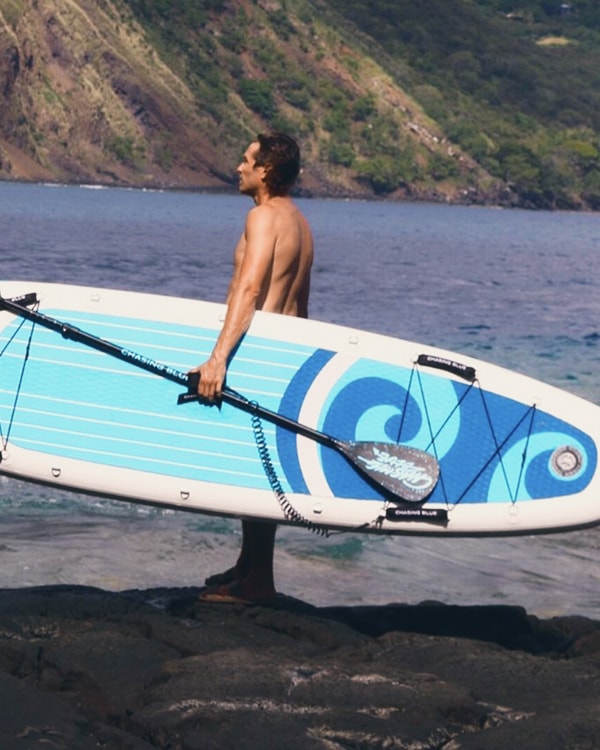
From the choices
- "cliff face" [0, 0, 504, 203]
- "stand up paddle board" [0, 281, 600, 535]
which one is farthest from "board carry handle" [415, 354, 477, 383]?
"cliff face" [0, 0, 504, 203]

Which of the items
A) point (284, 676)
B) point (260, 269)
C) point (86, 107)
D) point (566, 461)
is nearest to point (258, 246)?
point (260, 269)

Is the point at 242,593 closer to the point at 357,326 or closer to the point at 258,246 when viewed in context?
the point at 258,246

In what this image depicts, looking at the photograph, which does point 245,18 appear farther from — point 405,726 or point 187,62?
point 405,726

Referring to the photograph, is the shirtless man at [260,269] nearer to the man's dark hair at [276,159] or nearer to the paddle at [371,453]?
the man's dark hair at [276,159]

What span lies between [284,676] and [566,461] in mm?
2026

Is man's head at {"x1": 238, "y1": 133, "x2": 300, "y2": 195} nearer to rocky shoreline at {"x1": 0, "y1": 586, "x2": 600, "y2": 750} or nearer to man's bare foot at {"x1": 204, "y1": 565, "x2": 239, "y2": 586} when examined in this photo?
man's bare foot at {"x1": 204, "y1": 565, "x2": 239, "y2": 586}

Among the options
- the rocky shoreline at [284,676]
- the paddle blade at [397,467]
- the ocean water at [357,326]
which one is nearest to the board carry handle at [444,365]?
the paddle blade at [397,467]

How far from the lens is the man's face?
621 cm

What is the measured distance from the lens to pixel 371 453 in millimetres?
6418

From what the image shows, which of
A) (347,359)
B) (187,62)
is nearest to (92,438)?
(347,359)

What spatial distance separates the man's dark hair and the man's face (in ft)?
0.05

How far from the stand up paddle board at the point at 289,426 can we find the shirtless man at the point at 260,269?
139mm

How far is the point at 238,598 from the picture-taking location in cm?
623

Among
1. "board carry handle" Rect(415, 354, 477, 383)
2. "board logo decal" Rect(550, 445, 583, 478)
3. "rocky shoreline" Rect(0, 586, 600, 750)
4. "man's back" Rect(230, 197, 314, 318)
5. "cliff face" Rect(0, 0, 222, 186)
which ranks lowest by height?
"rocky shoreline" Rect(0, 586, 600, 750)
